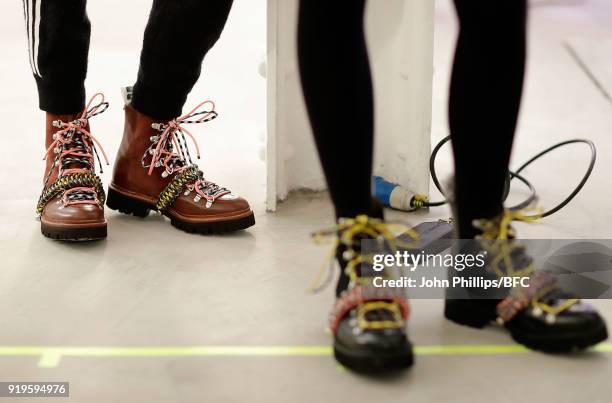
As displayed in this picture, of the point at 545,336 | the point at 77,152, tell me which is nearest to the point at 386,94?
the point at 77,152

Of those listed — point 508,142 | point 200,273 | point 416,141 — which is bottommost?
point 200,273

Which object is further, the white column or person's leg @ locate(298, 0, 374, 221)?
the white column

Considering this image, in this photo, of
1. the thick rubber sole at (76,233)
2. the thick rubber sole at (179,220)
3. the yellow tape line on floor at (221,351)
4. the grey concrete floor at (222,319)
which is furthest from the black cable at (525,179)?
the thick rubber sole at (76,233)

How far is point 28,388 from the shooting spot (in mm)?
1038

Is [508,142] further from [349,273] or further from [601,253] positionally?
[601,253]

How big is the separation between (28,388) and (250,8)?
297 cm

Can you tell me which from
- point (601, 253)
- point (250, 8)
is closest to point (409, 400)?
point (601, 253)

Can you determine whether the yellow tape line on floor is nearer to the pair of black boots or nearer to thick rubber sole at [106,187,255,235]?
the pair of black boots

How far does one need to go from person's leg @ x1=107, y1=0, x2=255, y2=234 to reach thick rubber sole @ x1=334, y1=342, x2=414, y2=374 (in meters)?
0.54

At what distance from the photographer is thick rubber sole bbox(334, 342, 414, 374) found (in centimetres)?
104

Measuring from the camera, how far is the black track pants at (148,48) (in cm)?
148

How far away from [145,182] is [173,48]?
256mm

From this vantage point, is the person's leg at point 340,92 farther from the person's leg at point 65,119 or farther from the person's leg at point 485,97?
the person's leg at point 65,119

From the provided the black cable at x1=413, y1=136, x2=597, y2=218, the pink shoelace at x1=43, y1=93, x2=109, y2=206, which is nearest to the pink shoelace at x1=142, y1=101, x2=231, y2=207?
the pink shoelace at x1=43, y1=93, x2=109, y2=206
